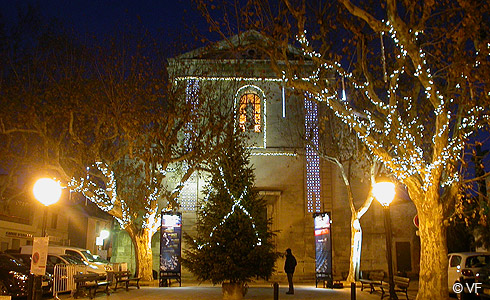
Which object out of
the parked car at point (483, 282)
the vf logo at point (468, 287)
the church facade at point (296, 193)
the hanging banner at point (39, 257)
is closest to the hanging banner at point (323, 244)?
the church facade at point (296, 193)

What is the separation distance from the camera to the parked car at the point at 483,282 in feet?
41.7

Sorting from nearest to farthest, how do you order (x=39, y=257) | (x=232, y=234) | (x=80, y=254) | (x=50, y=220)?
1. (x=39, y=257)
2. (x=232, y=234)
3. (x=80, y=254)
4. (x=50, y=220)

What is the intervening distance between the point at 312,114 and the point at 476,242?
35.3 ft

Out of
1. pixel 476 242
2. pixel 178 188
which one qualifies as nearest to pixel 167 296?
pixel 178 188

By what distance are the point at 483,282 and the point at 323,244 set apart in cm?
884

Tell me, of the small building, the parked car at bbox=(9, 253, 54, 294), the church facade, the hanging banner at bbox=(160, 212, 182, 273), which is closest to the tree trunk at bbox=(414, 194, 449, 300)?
the parked car at bbox=(9, 253, 54, 294)

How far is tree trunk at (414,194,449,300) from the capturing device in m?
12.3

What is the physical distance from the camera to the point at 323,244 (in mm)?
21688

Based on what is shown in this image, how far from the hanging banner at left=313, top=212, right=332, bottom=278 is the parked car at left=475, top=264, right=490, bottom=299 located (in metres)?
7.43

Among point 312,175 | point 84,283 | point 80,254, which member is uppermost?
point 312,175

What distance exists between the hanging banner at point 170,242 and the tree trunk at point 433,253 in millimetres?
11747

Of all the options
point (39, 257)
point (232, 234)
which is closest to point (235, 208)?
point (232, 234)

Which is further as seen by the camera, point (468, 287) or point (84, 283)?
point (84, 283)

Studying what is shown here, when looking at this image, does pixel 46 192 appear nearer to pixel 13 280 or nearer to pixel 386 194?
pixel 13 280
